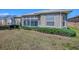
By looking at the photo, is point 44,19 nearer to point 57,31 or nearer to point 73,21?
point 57,31

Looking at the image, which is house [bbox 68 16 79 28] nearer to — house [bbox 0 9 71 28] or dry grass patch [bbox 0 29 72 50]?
house [bbox 0 9 71 28]

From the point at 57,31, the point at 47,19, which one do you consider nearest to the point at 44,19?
the point at 47,19

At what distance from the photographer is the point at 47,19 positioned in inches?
121

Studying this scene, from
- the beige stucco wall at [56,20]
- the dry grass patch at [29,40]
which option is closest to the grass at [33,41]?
the dry grass patch at [29,40]

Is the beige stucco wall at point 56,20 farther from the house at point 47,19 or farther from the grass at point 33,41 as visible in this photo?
the grass at point 33,41

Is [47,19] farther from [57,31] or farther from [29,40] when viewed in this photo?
[29,40]

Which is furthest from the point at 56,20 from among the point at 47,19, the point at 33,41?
the point at 33,41

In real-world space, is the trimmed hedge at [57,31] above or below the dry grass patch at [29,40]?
above

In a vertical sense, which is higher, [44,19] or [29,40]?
[44,19]

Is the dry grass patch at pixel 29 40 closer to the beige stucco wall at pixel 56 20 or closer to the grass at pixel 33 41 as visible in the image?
the grass at pixel 33 41

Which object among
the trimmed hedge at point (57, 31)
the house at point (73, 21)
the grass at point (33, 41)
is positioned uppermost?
the house at point (73, 21)

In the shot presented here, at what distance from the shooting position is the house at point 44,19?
3043 mm

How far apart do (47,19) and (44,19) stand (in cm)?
3
